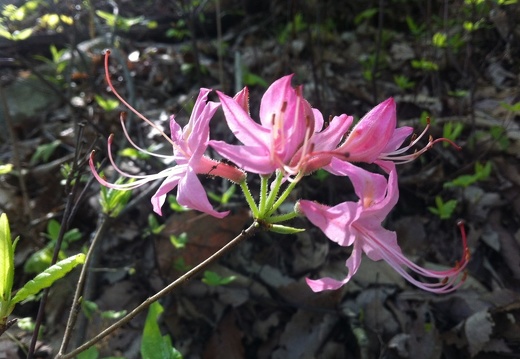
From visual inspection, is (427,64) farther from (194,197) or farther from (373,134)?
(194,197)

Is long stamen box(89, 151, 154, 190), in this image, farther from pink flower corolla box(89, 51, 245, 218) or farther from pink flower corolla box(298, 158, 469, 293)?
pink flower corolla box(298, 158, 469, 293)

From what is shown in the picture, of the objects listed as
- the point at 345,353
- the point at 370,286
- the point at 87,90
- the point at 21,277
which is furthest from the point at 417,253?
the point at 87,90

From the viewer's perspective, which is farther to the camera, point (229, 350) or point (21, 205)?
point (21, 205)

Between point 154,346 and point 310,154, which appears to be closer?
point 310,154

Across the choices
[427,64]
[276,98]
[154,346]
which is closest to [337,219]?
[276,98]

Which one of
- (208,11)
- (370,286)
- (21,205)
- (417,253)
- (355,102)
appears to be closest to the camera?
(370,286)

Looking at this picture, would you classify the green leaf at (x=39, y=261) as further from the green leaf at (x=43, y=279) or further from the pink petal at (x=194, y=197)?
the pink petal at (x=194, y=197)

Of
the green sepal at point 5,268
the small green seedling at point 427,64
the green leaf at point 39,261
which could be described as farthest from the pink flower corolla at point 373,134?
the small green seedling at point 427,64

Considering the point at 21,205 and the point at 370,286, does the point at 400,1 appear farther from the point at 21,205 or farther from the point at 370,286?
the point at 21,205
